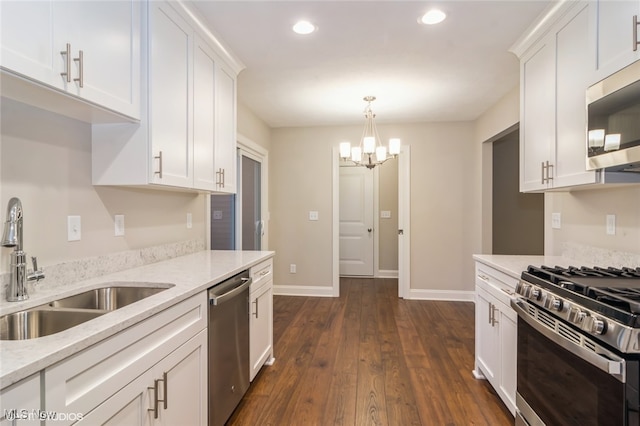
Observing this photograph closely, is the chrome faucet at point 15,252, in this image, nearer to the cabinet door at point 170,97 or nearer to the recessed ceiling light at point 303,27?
the cabinet door at point 170,97

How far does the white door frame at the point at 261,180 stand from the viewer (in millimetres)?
3750

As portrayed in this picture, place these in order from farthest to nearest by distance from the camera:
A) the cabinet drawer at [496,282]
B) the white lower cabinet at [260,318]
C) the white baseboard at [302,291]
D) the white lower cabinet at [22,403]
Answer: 1. the white baseboard at [302,291]
2. the white lower cabinet at [260,318]
3. the cabinet drawer at [496,282]
4. the white lower cabinet at [22,403]

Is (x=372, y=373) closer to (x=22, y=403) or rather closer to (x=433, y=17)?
(x=22, y=403)

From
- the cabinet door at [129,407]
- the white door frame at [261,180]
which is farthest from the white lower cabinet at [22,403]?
the white door frame at [261,180]

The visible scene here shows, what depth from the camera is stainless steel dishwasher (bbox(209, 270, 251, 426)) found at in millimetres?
1700

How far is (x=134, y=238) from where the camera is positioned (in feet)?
6.59

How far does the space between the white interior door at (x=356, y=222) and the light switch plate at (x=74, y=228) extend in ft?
15.8

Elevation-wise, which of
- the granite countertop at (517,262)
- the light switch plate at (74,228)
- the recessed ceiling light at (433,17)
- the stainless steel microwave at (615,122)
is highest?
the recessed ceiling light at (433,17)

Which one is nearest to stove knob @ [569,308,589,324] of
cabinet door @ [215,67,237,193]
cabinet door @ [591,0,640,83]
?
cabinet door @ [591,0,640,83]

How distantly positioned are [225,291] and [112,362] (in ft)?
2.64

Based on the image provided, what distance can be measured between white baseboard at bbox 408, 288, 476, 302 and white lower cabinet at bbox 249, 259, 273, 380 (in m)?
2.56

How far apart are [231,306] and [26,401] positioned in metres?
1.15

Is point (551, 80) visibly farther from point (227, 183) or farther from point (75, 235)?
point (75, 235)

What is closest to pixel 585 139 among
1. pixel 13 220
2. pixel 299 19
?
pixel 299 19
